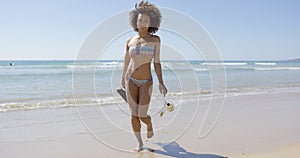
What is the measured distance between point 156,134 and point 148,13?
182 centimetres

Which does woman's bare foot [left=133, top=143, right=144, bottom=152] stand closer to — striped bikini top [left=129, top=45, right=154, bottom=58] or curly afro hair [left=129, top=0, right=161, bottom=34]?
striped bikini top [left=129, top=45, right=154, bottom=58]

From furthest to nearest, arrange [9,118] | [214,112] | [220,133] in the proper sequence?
[214,112]
[9,118]
[220,133]

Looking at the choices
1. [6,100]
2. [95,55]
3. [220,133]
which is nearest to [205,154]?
[220,133]

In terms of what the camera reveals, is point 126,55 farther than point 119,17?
No

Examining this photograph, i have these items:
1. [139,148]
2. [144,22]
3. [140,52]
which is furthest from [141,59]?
[139,148]

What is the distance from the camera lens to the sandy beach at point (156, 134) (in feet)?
11.0

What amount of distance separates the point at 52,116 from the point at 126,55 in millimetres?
2829

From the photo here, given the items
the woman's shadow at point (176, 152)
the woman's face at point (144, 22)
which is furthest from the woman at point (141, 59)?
the woman's shadow at point (176, 152)

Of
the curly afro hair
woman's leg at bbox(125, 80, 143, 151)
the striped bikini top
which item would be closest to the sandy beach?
woman's leg at bbox(125, 80, 143, 151)

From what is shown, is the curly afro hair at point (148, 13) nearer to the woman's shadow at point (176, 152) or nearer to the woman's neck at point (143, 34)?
the woman's neck at point (143, 34)

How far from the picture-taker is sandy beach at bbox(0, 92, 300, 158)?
11.0 ft

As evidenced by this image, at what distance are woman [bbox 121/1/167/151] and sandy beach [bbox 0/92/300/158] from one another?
0.57 m

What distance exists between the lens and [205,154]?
325cm

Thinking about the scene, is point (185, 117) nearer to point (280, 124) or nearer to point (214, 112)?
point (214, 112)
